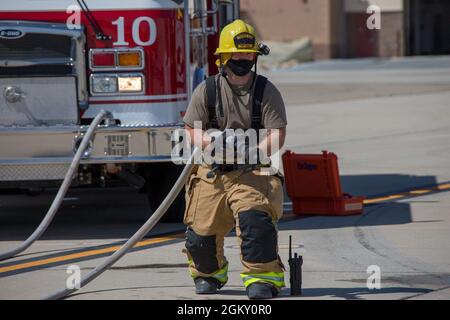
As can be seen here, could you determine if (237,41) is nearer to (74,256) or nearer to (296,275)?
(296,275)

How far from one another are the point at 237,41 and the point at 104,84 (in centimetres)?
273

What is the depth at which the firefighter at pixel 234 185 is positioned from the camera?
277 inches

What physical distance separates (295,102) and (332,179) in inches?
614

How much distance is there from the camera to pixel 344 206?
10711mm

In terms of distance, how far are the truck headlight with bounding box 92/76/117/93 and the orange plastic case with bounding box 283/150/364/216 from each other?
6.83ft

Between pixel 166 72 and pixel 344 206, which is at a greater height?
pixel 166 72

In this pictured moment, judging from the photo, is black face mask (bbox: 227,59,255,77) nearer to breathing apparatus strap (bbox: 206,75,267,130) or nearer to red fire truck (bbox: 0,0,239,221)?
breathing apparatus strap (bbox: 206,75,267,130)

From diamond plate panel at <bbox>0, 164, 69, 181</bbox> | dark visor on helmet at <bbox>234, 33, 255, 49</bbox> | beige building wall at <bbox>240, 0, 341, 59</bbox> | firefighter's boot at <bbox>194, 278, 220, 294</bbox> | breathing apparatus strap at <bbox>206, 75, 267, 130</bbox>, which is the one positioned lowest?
firefighter's boot at <bbox>194, 278, 220, 294</bbox>

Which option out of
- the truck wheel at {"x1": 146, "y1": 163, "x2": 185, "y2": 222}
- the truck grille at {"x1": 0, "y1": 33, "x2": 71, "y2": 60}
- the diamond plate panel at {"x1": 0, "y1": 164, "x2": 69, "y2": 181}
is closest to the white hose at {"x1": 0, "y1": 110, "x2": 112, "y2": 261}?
the diamond plate panel at {"x1": 0, "y1": 164, "x2": 69, "y2": 181}

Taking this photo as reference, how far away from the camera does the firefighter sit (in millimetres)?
7043

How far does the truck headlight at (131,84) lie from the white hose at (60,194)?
0.29 m
